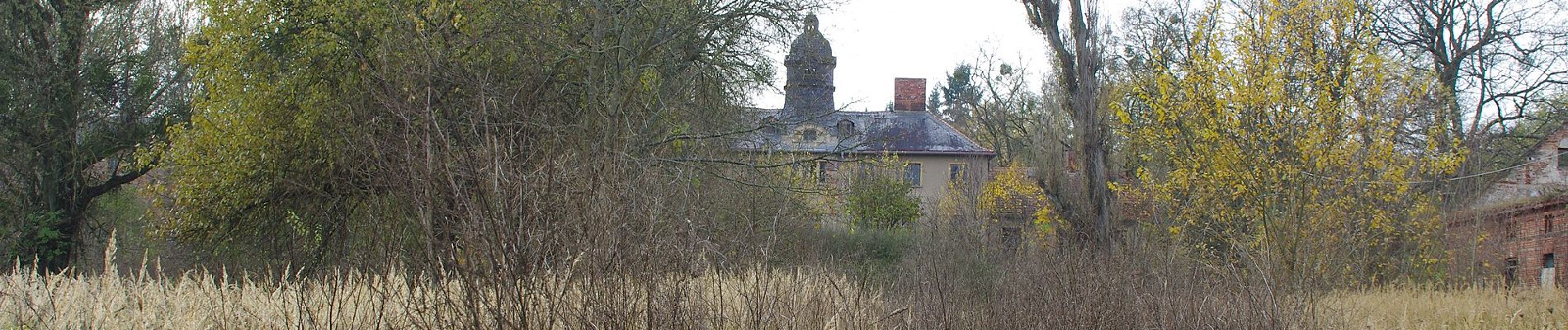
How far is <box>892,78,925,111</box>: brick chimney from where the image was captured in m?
47.6

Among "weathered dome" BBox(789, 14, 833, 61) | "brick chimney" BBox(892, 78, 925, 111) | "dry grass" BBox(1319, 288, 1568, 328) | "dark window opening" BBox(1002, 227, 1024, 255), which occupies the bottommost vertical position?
"dry grass" BBox(1319, 288, 1568, 328)

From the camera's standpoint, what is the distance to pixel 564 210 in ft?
19.0

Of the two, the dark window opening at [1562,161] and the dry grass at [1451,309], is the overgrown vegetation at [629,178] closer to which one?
the dry grass at [1451,309]

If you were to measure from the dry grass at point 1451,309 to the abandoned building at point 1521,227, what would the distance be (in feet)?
16.3

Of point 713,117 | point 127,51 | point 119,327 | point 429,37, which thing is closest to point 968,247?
point 713,117

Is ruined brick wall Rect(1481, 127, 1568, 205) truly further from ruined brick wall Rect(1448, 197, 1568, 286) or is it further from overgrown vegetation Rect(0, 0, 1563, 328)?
overgrown vegetation Rect(0, 0, 1563, 328)

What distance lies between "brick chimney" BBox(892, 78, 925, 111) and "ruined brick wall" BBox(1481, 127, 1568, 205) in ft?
69.3

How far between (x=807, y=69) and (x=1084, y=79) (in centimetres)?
459

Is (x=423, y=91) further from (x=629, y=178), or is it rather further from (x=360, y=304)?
(x=360, y=304)

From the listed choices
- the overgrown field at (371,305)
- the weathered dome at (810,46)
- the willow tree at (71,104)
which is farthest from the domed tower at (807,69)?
the willow tree at (71,104)

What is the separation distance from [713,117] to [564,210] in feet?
32.0

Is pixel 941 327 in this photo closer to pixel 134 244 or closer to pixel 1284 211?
pixel 1284 211

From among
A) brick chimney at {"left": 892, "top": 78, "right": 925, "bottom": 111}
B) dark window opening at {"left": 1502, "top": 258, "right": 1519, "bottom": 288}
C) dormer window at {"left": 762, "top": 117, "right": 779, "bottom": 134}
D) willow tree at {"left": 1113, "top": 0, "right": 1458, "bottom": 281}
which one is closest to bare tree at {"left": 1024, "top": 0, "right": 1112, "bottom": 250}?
willow tree at {"left": 1113, "top": 0, "right": 1458, "bottom": 281}

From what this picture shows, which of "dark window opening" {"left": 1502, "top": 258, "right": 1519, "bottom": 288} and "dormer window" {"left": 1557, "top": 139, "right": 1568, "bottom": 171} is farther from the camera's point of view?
"dormer window" {"left": 1557, "top": 139, "right": 1568, "bottom": 171}
